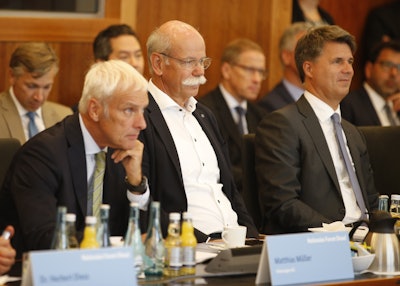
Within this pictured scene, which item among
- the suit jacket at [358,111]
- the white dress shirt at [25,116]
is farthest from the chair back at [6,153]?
the suit jacket at [358,111]

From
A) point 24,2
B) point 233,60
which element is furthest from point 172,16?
point 24,2

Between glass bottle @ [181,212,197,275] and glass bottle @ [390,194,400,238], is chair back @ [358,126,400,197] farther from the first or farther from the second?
glass bottle @ [181,212,197,275]

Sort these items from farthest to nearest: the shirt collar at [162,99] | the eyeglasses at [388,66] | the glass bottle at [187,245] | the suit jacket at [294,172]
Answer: the eyeglasses at [388,66], the suit jacket at [294,172], the shirt collar at [162,99], the glass bottle at [187,245]

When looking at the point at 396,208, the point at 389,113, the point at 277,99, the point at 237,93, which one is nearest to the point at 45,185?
the point at 396,208

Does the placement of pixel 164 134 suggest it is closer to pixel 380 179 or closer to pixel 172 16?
pixel 380 179

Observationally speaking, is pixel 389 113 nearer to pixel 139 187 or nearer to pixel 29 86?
pixel 29 86

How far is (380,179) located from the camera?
5.38 meters

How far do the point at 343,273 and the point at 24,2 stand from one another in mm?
3686

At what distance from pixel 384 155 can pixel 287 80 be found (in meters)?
1.68

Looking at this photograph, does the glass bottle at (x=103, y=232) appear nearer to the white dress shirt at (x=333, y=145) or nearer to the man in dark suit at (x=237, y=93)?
the white dress shirt at (x=333, y=145)

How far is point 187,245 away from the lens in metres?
3.13

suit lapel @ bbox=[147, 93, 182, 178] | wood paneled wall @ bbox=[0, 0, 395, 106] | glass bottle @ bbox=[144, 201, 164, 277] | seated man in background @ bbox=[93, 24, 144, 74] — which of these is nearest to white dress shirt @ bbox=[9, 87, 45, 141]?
wood paneled wall @ bbox=[0, 0, 395, 106]

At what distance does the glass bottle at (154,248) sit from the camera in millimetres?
3064

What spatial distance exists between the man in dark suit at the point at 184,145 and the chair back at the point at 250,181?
17 cm
